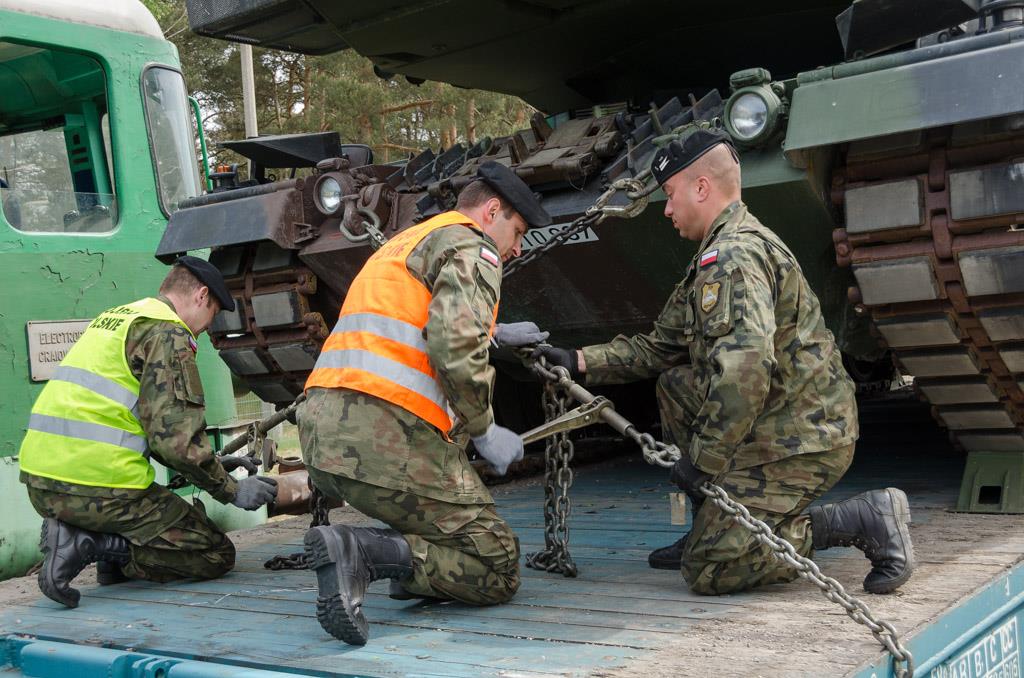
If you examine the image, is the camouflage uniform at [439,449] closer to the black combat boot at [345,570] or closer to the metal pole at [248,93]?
the black combat boot at [345,570]

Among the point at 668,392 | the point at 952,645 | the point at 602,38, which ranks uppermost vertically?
the point at 602,38

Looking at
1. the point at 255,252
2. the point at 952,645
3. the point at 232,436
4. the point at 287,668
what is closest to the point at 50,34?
the point at 255,252

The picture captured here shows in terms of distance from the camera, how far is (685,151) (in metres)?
3.76

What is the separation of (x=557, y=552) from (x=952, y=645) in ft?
4.47

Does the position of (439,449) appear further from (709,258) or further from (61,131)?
(61,131)

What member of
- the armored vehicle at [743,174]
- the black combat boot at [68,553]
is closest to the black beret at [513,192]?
the armored vehicle at [743,174]

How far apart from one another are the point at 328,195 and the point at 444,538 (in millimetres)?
2580

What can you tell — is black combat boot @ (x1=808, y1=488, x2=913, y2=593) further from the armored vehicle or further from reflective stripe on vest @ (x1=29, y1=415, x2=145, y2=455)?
reflective stripe on vest @ (x1=29, y1=415, x2=145, y2=455)

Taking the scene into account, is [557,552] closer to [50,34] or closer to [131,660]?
[131,660]

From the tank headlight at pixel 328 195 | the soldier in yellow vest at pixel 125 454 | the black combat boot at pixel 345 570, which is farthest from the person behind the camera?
the tank headlight at pixel 328 195

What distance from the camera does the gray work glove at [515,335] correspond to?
388 centimetres

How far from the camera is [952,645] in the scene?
3184 mm

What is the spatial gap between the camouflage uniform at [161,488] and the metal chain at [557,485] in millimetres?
1221

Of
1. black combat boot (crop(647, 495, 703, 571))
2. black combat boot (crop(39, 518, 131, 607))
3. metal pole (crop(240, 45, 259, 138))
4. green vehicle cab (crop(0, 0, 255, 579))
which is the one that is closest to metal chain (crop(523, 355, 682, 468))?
black combat boot (crop(647, 495, 703, 571))
